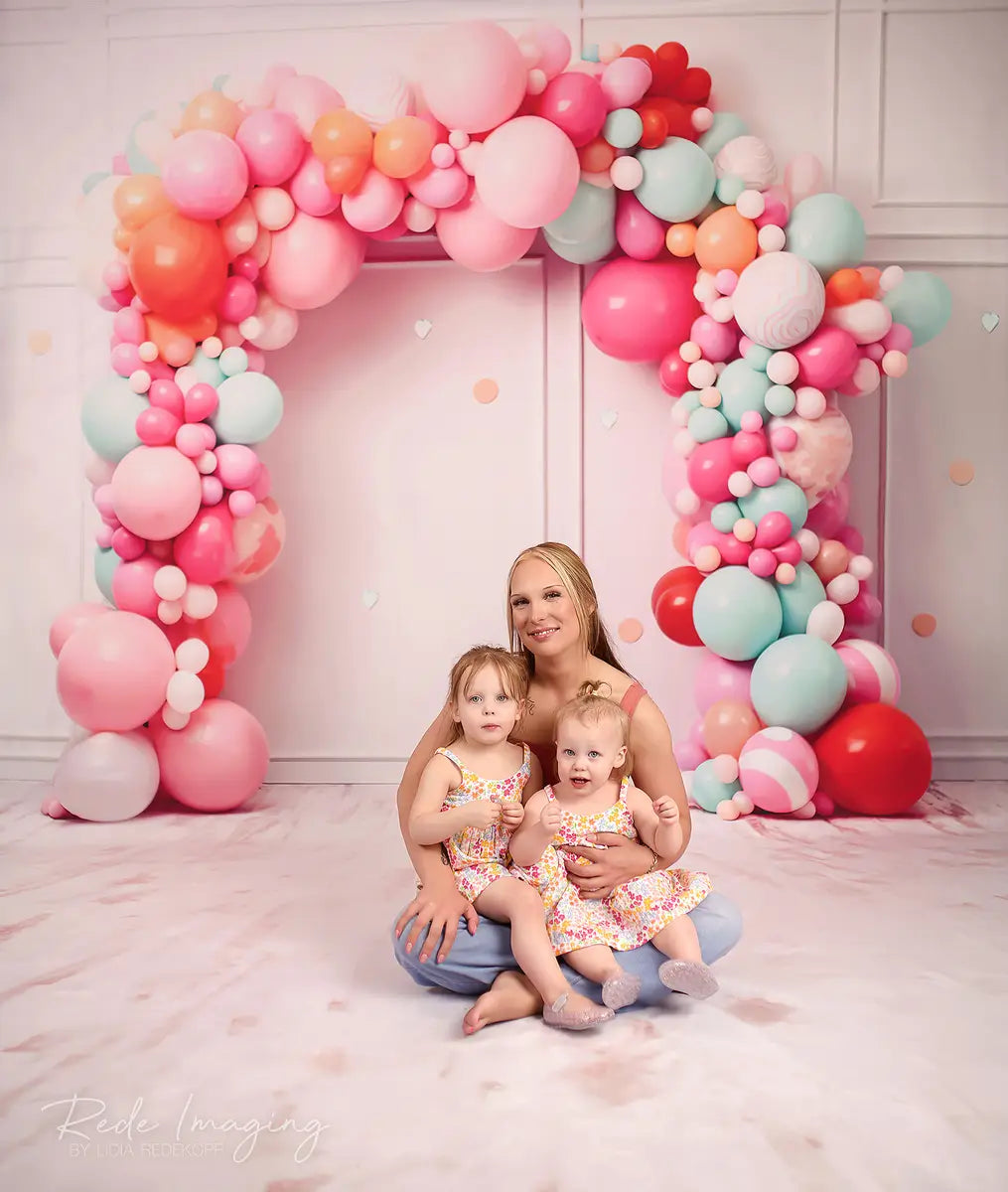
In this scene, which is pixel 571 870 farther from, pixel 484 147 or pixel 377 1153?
pixel 484 147

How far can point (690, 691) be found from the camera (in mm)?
3996

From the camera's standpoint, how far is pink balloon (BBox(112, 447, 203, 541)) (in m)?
3.32

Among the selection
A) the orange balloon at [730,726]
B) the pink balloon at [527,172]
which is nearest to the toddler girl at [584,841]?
the orange balloon at [730,726]

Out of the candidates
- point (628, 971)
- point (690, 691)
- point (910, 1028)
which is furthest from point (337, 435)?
point (910, 1028)

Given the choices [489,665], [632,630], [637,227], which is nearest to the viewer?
[489,665]

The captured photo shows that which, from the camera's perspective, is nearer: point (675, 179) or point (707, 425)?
point (675, 179)

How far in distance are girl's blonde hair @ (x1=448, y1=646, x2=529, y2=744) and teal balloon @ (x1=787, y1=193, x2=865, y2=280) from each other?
6.43 ft

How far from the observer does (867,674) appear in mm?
3518

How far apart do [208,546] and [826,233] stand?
2.06 metres

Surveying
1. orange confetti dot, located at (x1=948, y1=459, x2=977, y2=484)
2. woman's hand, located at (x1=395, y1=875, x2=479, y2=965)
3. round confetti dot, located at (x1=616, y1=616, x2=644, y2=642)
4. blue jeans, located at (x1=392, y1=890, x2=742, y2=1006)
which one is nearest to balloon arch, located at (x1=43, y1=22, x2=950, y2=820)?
round confetti dot, located at (x1=616, y1=616, x2=644, y2=642)

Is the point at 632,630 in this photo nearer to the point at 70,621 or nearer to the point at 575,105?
the point at 575,105

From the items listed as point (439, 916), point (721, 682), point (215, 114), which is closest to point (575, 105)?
point (215, 114)

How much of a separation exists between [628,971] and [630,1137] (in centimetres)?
45

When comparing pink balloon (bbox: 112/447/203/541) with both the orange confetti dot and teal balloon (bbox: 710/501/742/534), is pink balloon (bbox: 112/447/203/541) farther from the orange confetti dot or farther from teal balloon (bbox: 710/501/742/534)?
the orange confetti dot
